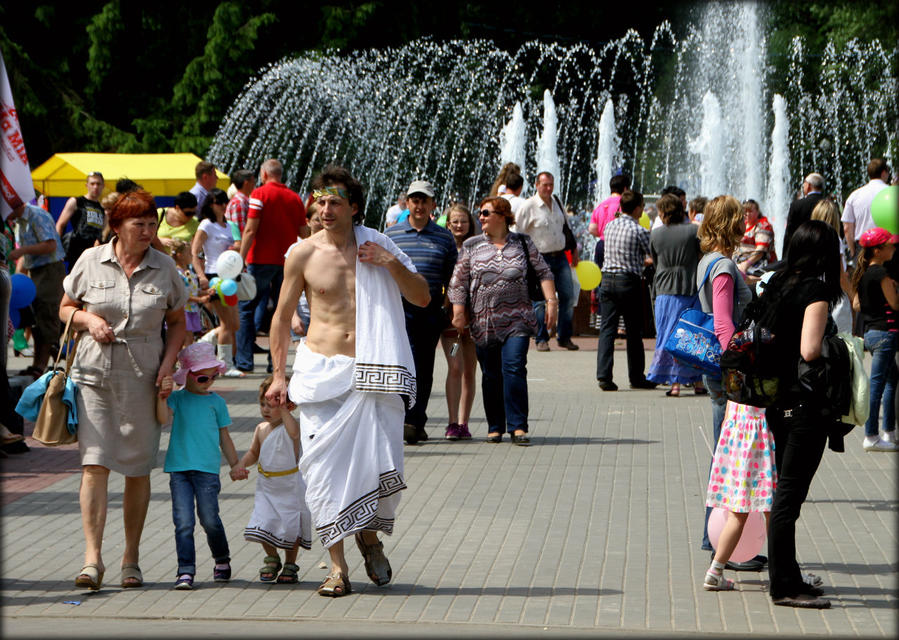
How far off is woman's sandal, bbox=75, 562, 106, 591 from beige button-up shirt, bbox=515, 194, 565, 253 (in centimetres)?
1006

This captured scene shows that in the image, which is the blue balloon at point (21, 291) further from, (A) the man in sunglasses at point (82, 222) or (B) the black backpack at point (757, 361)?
(B) the black backpack at point (757, 361)

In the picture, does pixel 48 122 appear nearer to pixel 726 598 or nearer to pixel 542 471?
pixel 542 471

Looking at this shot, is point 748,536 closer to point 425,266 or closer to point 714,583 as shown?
point 714,583

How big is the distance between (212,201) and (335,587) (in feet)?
30.2

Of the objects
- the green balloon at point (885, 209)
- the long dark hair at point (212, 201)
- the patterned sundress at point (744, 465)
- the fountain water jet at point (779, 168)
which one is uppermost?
the fountain water jet at point (779, 168)

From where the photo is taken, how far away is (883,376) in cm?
1059

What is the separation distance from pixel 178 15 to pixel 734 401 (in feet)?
107

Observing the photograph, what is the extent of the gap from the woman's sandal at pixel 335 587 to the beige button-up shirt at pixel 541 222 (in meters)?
9.86

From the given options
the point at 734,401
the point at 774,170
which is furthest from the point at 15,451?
the point at 774,170

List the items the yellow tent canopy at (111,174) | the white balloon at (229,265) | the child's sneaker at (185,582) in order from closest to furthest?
the child's sneaker at (185,582)
the white balloon at (229,265)
the yellow tent canopy at (111,174)

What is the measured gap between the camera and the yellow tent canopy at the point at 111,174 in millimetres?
22281

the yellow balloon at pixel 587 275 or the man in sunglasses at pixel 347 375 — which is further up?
the yellow balloon at pixel 587 275

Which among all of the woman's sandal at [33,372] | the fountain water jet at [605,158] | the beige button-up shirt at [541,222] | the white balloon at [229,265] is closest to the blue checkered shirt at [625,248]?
the beige button-up shirt at [541,222]

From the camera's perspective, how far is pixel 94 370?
6.50m
